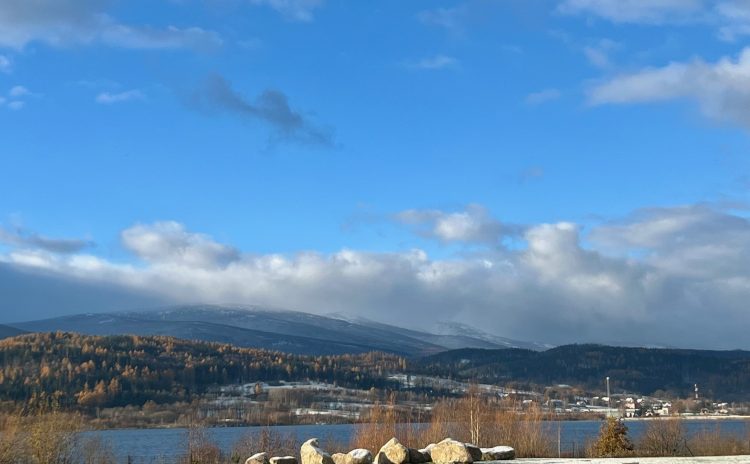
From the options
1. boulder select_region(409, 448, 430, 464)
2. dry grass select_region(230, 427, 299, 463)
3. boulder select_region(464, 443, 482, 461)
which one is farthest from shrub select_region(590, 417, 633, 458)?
dry grass select_region(230, 427, 299, 463)

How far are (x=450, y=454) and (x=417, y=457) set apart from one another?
206cm

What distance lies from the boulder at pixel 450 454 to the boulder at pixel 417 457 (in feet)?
2.29

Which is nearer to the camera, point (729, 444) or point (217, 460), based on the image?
point (217, 460)

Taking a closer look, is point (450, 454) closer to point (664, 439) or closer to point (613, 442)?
point (613, 442)

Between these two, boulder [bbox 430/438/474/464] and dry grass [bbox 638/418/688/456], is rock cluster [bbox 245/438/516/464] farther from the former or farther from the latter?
dry grass [bbox 638/418/688/456]

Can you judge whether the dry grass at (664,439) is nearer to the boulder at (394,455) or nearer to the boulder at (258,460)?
the boulder at (394,455)

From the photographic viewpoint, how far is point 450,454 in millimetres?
53000

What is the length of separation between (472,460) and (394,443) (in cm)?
483

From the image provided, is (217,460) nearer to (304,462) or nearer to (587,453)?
(304,462)

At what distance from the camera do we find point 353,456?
53781 mm

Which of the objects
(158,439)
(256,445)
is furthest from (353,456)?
(158,439)

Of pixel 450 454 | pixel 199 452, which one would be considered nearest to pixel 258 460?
pixel 450 454

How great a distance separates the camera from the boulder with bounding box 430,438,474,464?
52.8 metres

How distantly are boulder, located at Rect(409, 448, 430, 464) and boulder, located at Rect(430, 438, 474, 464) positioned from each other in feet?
2.29
